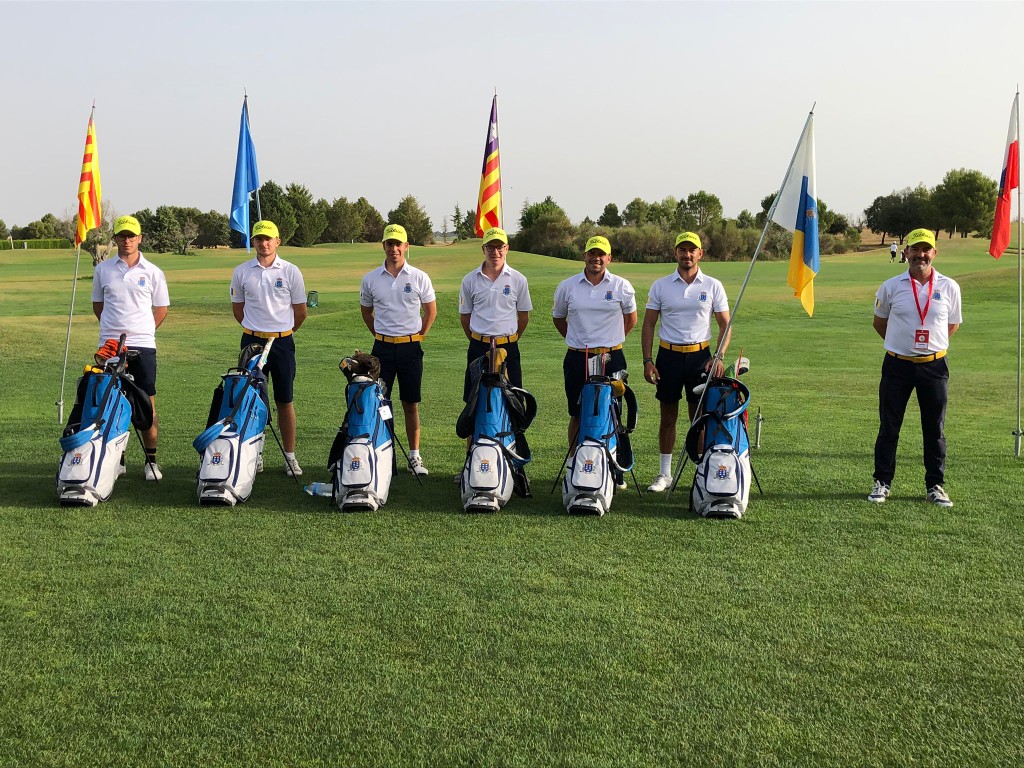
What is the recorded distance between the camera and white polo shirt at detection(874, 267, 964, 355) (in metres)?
6.75

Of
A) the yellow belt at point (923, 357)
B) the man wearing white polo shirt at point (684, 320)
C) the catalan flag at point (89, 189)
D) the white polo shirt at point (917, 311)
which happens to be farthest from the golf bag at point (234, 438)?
the yellow belt at point (923, 357)

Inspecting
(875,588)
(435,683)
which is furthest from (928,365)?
(435,683)

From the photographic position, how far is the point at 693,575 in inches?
203

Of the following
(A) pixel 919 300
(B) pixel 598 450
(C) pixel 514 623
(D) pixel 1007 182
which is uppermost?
(D) pixel 1007 182

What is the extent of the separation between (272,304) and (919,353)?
5004 millimetres

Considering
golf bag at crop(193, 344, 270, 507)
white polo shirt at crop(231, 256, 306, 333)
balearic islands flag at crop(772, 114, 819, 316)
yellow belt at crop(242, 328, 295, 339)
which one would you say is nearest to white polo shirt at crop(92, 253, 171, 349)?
white polo shirt at crop(231, 256, 306, 333)

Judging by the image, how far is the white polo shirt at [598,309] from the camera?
7.21 metres

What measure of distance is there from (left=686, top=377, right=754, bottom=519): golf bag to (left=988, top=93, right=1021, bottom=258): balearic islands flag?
3.55 m

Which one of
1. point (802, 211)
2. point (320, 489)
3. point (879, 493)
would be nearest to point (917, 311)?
point (802, 211)

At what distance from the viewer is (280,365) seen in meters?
7.61

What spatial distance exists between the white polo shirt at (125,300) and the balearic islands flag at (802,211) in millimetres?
4936

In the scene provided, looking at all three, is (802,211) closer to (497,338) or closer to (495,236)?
(495,236)

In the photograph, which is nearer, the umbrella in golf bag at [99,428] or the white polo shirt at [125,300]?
the umbrella in golf bag at [99,428]

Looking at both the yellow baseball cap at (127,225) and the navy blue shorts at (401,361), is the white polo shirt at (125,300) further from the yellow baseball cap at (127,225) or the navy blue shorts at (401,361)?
the navy blue shorts at (401,361)
